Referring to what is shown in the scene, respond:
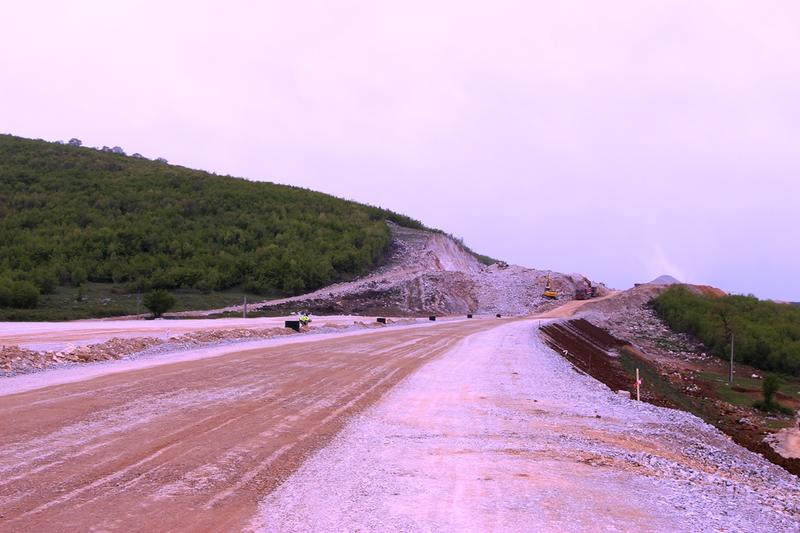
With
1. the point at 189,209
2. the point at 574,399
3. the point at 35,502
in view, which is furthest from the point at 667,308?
the point at 35,502

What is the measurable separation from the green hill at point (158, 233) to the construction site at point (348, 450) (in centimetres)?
3293

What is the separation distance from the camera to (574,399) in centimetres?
1435

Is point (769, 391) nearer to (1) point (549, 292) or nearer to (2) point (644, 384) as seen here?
(2) point (644, 384)

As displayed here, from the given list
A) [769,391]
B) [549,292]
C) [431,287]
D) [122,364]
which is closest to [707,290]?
[549,292]

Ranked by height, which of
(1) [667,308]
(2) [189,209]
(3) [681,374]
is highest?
(2) [189,209]

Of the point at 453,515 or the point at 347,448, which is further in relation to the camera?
the point at 347,448

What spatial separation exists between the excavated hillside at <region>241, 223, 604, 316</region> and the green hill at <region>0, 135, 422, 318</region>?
3.51 m

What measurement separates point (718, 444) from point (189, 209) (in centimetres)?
6908

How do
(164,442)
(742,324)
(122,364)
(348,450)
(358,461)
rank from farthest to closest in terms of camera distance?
(742,324)
(122,364)
(348,450)
(164,442)
(358,461)

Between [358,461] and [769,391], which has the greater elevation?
[358,461]

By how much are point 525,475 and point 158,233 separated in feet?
210

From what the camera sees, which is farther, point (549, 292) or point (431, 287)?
point (549, 292)

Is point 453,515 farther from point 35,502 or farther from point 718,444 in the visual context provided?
point 718,444

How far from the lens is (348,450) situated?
8.51m
